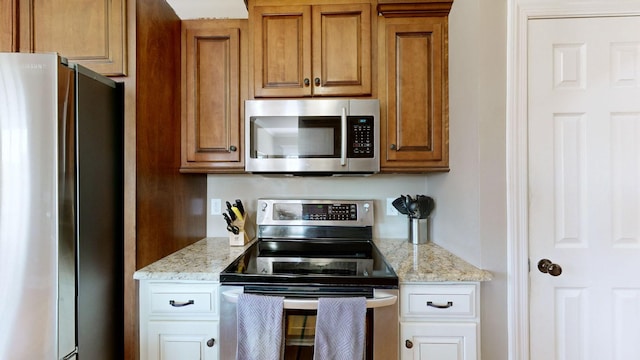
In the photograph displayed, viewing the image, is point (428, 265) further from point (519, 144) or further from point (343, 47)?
point (343, 47)

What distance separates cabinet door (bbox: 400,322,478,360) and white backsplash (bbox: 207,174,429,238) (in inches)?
30.5

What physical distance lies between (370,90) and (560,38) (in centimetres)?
87

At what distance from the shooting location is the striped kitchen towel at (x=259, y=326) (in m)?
1.15

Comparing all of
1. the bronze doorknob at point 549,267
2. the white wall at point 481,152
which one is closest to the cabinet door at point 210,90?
the white wall at point 481,152

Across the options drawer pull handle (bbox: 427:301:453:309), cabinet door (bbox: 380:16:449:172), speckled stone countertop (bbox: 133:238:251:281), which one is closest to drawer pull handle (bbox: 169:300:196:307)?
speckled stone countertop (bbox: 133:238:251:281)

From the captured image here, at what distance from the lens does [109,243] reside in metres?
1.24

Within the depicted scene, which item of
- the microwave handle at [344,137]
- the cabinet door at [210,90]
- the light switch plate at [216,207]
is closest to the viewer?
the microwave handle at [344,137]

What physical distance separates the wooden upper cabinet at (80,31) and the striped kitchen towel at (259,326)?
47.4 inches

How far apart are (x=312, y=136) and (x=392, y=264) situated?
80 cm

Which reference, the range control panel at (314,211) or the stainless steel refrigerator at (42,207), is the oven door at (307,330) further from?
the range control panel at (314,211)

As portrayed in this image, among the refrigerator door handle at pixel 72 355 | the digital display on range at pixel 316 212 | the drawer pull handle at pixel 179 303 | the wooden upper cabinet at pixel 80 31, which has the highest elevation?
the wooden upper cabinet at pixel 80 31

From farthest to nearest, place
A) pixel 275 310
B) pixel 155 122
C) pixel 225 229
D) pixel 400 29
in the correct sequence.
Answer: pixel 225 229, pixel 400 29, pixel 155 122, pixel 275 310

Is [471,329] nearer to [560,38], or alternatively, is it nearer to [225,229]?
[560,38]

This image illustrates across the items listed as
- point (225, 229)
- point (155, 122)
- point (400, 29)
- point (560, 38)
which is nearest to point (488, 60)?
point (560, 38)
